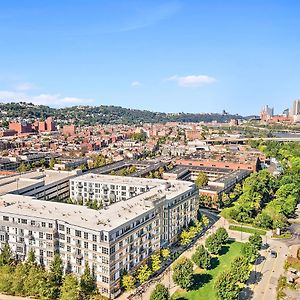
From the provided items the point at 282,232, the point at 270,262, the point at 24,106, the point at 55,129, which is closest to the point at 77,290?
the point at 270,262

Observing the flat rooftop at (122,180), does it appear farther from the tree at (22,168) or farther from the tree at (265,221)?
the tree at (22,168)

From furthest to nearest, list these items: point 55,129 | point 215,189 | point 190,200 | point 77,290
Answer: point 55,129 → point 215,189 → point 190,200 → point 77,290

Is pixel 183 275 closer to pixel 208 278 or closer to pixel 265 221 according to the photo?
pixel 208 278

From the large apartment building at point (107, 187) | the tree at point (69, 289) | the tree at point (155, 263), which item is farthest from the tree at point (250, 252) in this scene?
the tree at point (69, 289)

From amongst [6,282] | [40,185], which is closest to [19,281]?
[6,282]

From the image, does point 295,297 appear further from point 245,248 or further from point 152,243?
point 152,243

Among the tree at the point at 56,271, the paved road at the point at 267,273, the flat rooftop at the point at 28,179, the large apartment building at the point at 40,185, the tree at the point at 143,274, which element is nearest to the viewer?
the tree at the point at 56,271
